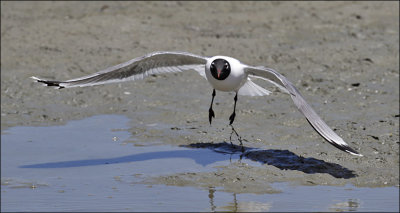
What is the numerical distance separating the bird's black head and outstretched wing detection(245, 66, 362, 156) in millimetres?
235

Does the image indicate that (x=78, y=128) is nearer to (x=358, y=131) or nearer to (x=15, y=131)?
(x=15, y=131)

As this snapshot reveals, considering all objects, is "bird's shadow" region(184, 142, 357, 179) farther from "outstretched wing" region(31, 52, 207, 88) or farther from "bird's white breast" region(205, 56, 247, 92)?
"outstretched wing" region(31, 52, 207, 88)

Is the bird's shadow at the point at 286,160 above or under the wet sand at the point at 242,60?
under

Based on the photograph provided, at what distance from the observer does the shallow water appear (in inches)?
253

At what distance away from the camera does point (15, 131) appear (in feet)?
30.3

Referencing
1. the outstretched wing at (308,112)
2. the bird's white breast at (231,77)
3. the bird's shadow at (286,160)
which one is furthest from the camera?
the bird's white breast at (231,77)

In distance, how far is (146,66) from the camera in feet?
27.1

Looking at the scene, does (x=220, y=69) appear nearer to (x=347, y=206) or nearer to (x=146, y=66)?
(x=146, y=66)

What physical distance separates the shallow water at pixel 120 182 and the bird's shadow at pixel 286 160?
137 millimetres

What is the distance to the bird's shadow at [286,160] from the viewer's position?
723 cm

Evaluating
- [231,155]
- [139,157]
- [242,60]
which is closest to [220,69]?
[231,155]

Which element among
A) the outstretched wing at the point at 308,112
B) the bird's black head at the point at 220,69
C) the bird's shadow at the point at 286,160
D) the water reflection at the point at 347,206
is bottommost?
the water reflection at the point at 347,206

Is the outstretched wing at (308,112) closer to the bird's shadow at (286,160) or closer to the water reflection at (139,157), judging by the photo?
the bird's shadow at (286,160)

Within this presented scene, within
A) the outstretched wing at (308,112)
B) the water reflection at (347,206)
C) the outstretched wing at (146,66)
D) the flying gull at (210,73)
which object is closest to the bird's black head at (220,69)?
the flying gull at (210,73)
